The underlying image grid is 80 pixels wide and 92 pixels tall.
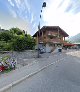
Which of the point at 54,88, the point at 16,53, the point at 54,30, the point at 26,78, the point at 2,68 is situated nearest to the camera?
the point at 54,88

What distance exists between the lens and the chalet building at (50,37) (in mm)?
52800

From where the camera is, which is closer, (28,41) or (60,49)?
(28,41)

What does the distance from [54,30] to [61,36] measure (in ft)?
8.69

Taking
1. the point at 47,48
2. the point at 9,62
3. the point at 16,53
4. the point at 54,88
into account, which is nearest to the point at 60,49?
the point at 47,48

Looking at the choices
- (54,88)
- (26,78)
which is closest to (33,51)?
(26,78)

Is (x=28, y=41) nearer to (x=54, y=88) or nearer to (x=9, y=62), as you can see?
(x=9, y=62)

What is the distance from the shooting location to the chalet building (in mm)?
52800

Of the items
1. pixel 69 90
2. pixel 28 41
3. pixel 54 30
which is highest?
pixel 54 30

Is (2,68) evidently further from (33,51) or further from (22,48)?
(33,51)

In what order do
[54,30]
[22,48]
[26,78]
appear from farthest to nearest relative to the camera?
[54,30]
[22,48]
[26,78]

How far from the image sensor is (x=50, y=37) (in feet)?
183

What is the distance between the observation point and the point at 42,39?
176 ft

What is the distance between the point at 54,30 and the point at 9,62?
140 feet

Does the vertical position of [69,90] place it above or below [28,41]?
below
